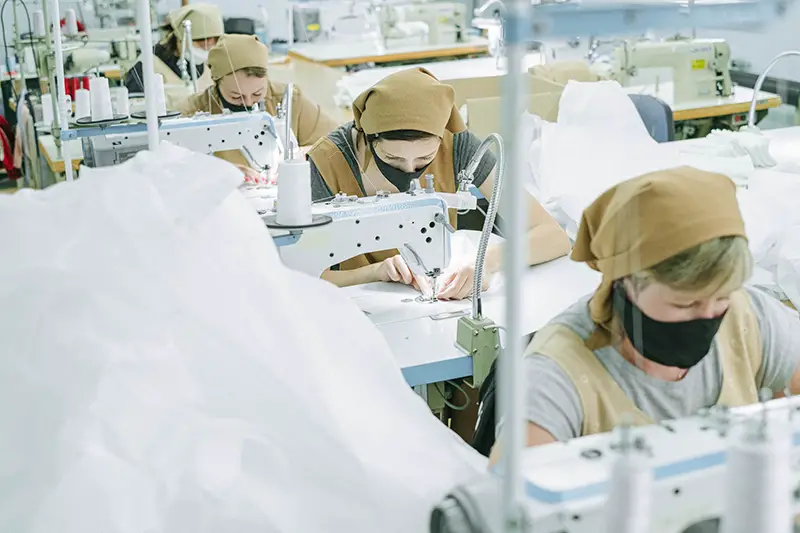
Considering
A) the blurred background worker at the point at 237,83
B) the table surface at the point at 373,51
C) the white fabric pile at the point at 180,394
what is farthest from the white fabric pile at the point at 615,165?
the table surface at the point at 373,51

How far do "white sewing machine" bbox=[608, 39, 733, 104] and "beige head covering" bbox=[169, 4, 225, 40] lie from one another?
1.80m

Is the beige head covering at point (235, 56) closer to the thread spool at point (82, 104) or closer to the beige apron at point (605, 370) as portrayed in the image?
the thread spool at point (82, 104)

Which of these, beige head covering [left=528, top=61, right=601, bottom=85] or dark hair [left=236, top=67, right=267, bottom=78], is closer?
beige head covering [left=528, top=61, right=601, bottom=85]

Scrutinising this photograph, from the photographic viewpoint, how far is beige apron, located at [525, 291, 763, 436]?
4.21 feet

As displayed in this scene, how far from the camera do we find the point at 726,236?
3.88 feet

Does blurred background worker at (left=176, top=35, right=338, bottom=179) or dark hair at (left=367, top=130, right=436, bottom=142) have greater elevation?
blurred background worker at (left=176, top=35, right=338, bottom=179)

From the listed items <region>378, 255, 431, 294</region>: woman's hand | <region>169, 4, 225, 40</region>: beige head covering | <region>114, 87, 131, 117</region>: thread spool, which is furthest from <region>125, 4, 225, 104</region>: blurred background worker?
<region>378, 255, 431, 294</region>: woman's hand

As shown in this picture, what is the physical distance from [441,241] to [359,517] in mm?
1054

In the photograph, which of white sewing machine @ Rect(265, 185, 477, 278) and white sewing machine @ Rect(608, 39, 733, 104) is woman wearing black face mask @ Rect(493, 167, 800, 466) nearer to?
white sewing machine @ Rect(265, 185, 477, 278)

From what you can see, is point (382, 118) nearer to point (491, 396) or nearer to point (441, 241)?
point (441, 241)

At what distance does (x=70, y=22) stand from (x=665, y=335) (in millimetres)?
3941

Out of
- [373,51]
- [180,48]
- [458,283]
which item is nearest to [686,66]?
[180,48]

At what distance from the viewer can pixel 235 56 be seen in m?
3.48

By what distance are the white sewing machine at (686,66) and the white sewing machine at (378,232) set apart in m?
2.13
